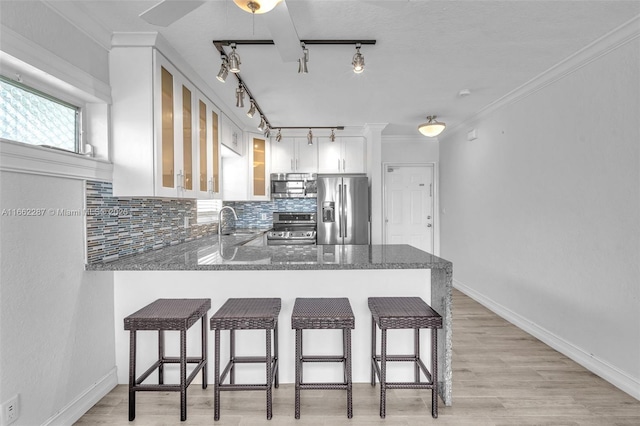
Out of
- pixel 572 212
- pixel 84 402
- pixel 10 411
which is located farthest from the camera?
pixel 572 212

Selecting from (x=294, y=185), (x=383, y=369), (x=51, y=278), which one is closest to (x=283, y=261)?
(x=383, y=369)

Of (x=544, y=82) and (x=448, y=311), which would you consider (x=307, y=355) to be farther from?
(x=544, y=82)

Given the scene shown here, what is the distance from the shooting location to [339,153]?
4.85 metres

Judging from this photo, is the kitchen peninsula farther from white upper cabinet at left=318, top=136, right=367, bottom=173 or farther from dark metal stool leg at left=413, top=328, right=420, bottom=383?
white upper cabinet at left=318, top=136, right=367, bottom=173

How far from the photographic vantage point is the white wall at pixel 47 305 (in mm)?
1513

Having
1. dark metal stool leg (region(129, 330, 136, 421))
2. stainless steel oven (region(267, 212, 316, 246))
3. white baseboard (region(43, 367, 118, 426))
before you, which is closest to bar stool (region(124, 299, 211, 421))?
dark metal stool leg (region(129, 330, 136, 421))

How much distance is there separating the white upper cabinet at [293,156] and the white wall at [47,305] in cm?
309

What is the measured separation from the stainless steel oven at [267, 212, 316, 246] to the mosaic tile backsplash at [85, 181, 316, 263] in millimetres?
1055

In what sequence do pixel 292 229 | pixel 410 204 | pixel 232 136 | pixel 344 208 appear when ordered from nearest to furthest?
pixel 232 136 < pixel 344 208 < pixel 292 229 < pixel 410 204

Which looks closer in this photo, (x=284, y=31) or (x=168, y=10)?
(x=168, y=10)

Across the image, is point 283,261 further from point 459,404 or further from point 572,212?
point 572,212

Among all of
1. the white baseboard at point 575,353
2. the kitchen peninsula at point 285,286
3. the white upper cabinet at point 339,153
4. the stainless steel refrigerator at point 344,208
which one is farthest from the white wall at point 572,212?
the white upper cabinet at point 339,153

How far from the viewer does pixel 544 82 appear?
294cm

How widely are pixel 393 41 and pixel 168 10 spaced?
1.52 metres
